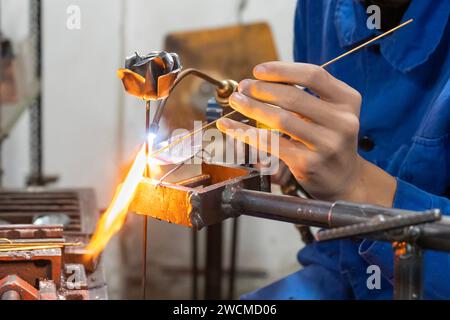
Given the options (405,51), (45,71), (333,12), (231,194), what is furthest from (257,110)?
(45,71)

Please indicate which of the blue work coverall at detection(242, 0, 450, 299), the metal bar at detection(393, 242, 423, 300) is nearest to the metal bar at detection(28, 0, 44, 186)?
the blue work coverall at detection(242, 0, 450, 299)

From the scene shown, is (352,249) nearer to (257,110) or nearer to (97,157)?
(257,110)

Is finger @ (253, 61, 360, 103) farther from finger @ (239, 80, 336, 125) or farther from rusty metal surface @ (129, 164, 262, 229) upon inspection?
rusty metal surface @ (129, 164, 262, 229)

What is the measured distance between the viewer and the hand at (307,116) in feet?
3.09

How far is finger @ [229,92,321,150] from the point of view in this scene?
3.12ft

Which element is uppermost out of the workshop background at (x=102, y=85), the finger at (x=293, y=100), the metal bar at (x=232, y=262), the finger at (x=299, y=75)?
the finger at (x=299, y=75)

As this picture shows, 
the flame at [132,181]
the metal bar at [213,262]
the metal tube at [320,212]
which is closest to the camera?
the metal tube at [320,212]

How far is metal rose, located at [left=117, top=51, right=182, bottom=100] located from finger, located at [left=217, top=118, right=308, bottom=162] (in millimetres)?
111

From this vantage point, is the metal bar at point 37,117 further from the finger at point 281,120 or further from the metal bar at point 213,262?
the finger at point 281,120

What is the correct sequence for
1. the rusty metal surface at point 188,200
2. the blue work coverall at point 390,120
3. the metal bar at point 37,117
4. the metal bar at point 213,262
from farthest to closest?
the metal bar at point 213,262 < the metal bar at point 37,117 < the blue work coverall at point 390,120 < the rusty metal surface at point 188,200

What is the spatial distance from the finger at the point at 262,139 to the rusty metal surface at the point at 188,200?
0.05m

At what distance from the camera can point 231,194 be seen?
3.08ft

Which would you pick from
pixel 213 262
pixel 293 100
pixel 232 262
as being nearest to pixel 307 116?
pixel 293 100

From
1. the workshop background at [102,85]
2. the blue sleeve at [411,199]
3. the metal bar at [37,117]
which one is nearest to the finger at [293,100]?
the blue sleeve at [411,199]
